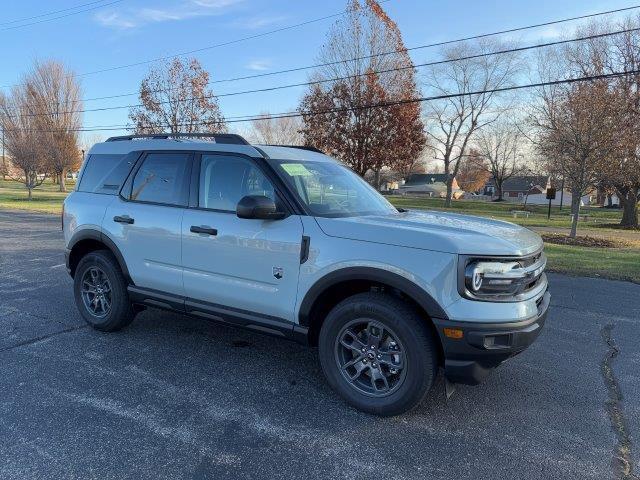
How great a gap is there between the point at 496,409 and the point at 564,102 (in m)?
15.6

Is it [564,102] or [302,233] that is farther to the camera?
[564,102]

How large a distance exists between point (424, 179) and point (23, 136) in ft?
300

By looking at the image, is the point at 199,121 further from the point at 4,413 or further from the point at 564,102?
the point at 4,413

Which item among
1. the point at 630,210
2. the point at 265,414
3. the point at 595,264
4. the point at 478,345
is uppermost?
the point at 478,345

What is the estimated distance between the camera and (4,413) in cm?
321

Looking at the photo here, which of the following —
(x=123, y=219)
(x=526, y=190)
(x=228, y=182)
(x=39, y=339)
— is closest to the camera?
(x=228, y=182)

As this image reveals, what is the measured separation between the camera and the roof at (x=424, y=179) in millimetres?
109838

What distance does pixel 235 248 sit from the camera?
12.3ft

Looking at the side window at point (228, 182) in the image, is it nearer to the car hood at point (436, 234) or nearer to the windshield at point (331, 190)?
the windshield at point (331, 190)

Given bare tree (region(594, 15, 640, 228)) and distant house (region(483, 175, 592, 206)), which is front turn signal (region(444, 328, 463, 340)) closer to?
bare tree (region(594, 15, 640, 228))

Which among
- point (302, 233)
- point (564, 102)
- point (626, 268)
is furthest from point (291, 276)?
point (564, 102)

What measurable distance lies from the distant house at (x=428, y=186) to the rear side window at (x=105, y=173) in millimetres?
97564

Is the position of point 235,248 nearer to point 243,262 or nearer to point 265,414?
point 243,262

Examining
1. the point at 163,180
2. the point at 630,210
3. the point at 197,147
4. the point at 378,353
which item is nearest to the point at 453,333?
the point at 378,353
